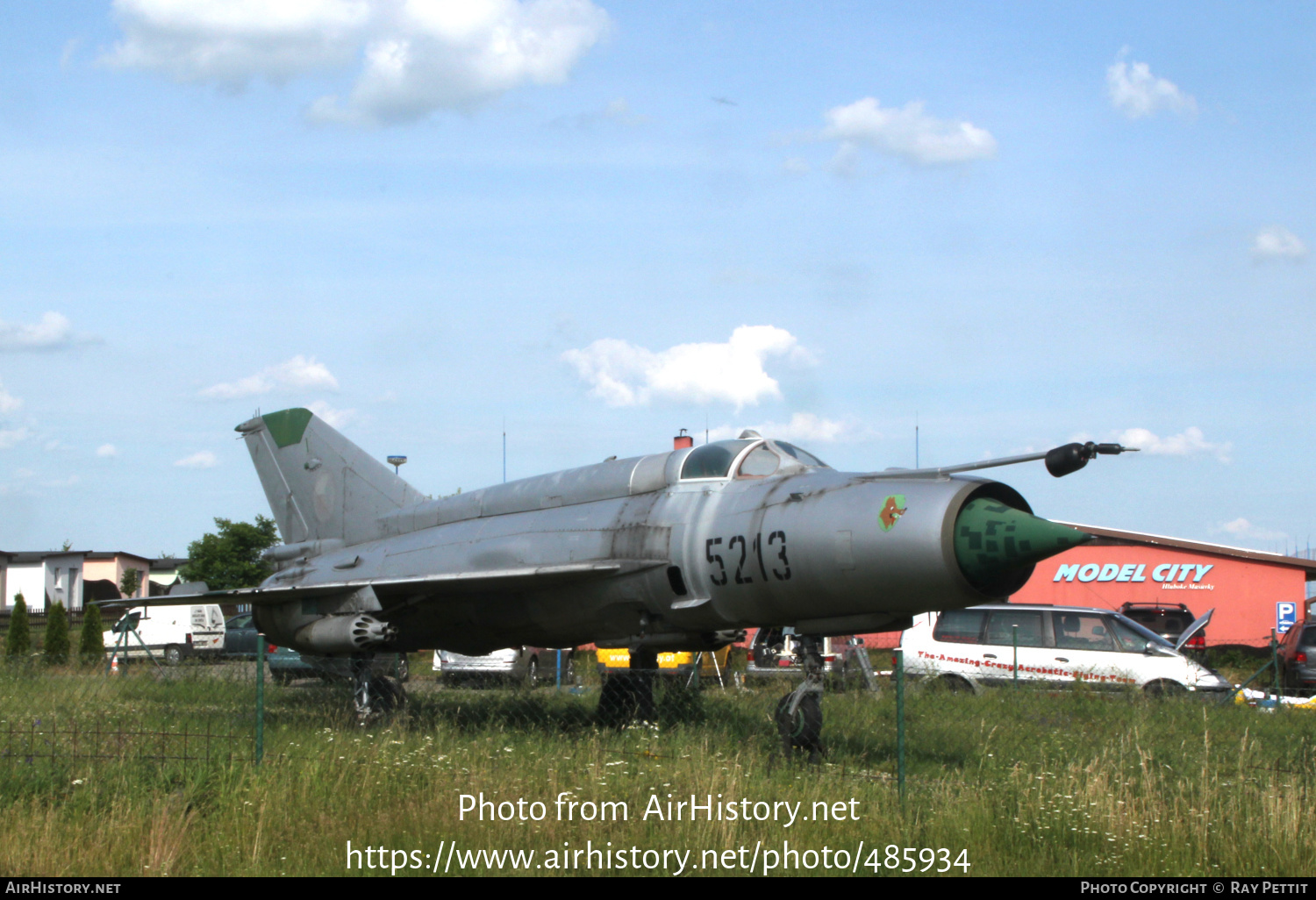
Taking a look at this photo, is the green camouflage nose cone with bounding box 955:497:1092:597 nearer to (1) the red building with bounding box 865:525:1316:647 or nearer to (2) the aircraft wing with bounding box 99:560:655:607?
(2) the aircraft wing with bounding box 99:560:655:607

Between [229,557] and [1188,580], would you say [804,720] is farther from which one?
[229,557]

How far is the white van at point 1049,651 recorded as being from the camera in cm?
1672

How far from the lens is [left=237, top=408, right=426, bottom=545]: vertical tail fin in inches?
634

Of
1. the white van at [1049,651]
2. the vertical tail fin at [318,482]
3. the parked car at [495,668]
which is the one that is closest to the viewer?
the vertical tail fin at [318,482]

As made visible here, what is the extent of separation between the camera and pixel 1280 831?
22.2ft

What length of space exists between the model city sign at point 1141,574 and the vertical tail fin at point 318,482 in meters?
26.8

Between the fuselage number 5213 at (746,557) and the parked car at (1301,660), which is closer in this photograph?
the fuselage number 5213 at (746,557)

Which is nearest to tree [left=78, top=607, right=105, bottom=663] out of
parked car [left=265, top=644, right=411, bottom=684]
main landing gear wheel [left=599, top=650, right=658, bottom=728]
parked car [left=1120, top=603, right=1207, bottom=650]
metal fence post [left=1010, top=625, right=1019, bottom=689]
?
parked car [left=265, top=644, right=411, bottom=684]

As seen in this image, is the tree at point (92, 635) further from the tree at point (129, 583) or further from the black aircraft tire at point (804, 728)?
the tree at point (129, 583)

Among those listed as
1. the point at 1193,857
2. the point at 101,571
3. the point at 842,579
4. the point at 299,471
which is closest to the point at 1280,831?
the point at 1193,857

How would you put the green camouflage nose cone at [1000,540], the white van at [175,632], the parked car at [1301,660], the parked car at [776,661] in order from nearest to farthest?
1. the green camouflage nose cone at [1000,540]
2. the parked car at [776,661]
3. the parked car at [1301,660]
4. the white van at [175,632]

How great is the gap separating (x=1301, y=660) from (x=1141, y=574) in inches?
636

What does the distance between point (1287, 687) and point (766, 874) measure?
17.5m

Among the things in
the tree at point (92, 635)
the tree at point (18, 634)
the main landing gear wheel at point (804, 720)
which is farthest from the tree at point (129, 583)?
the main landing gear wheel at point (804, 720)
